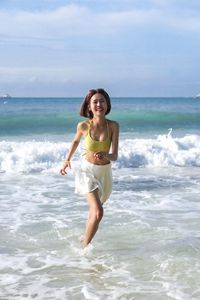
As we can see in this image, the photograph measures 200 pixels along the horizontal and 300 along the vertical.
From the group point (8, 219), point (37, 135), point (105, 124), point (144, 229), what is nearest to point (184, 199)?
point (144, 229)

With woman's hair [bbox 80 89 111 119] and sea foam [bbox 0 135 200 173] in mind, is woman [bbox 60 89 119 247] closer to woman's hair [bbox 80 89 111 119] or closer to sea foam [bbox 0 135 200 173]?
woman's hair [bbox 80 89 111 119]

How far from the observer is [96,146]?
5965 mm

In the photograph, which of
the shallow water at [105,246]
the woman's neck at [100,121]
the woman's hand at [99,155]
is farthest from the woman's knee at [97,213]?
the woman's neck at [100,121]

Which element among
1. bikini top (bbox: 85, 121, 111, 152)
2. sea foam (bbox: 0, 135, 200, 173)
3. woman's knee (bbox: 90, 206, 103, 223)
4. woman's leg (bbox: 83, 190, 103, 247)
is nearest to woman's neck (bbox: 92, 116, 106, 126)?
bikini top (bbox: 85, 121, 111, 152)

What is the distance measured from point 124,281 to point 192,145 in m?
14.0

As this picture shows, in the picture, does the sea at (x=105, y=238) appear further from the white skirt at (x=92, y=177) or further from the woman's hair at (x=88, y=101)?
the woman's hair at (x=88, y=101)

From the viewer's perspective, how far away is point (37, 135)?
25.0 metres

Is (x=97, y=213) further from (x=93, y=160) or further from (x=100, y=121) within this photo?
(x=100, y=121)

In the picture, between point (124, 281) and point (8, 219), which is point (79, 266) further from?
point (8, 219)

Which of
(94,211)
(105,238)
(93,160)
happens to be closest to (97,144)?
(93,160)

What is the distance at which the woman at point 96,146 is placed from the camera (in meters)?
5.95

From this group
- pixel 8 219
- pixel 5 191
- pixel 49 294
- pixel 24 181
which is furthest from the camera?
pixel 24 181

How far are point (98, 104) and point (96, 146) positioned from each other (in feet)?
1.51

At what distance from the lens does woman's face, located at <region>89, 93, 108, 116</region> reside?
19.5ft
